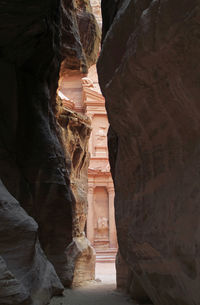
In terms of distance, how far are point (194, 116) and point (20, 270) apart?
2.82m

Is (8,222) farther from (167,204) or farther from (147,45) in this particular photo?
(147,45)

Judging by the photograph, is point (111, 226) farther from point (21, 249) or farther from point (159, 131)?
point (159, 131)

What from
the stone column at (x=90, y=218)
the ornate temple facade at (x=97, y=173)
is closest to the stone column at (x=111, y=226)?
the ornate temple facade at (x=97, y=173)

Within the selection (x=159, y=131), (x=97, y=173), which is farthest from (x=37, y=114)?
(x=97, y=173)

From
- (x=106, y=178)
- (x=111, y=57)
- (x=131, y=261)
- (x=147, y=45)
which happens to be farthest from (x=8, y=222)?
(x=106, y=178)

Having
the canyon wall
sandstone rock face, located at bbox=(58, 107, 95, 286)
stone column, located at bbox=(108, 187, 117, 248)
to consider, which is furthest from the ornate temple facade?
the canyon wall

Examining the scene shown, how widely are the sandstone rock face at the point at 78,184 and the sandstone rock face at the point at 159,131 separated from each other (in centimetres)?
750

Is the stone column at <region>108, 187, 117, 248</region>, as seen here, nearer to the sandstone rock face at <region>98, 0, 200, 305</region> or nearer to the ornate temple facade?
the ornate temple facade

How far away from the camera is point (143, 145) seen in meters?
4.08

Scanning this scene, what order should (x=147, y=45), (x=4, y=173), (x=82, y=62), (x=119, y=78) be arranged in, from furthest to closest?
(x=82, y=62) → (x=4, y=173) → (x=119, y=78) → (x=147, y=45)

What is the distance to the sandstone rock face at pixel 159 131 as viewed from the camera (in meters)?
2.89

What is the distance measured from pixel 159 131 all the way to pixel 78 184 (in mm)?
11122

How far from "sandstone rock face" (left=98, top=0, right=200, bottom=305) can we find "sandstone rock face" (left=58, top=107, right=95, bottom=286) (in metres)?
7.50

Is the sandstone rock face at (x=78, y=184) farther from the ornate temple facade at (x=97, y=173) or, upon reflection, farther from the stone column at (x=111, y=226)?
the stone column at (x=111, y=226)
